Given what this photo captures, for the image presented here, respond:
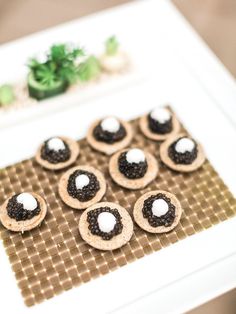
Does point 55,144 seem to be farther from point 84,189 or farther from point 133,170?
point 133,170

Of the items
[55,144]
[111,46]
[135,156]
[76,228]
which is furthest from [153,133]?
[76,228]

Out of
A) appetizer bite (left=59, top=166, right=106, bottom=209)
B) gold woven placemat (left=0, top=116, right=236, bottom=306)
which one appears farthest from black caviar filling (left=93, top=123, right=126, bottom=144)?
appetizer bite (left=59, top=166, right=106, bottom=209)

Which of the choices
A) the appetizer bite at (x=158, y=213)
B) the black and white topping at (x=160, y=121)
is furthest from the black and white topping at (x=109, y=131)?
the appetizer bite at (x=158, y=213)

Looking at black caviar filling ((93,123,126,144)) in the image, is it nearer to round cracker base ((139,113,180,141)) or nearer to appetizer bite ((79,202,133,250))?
round cracker base ((139,113,180,141))

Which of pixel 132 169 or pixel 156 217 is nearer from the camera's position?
pixel 156 217

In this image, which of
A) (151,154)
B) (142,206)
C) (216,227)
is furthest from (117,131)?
(216,227)
